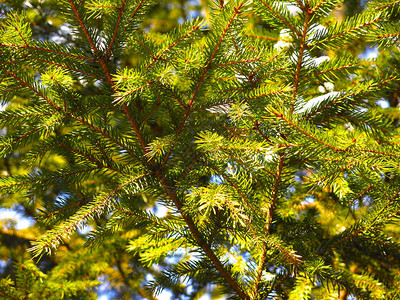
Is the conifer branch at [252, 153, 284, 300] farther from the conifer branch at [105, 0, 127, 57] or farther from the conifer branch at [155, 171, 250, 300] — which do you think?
the conifer branch at [105, 0, 127, 57]

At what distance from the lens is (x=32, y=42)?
0.66 metres

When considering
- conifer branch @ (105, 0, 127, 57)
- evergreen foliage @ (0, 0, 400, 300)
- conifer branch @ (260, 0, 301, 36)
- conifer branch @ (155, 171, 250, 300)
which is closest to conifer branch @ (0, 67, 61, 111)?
evergreen foliage @ (0, 0, 400, 300)

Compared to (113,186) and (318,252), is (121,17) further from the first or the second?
(318,252)

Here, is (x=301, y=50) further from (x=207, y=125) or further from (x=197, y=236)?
(x=197, y=236)

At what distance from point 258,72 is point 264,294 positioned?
59 cm

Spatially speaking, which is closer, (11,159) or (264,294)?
(264,294)

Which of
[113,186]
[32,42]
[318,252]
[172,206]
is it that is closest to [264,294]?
[318,252]

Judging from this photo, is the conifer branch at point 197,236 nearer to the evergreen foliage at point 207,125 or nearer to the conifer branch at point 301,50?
the evergreen foliage at point 207,125

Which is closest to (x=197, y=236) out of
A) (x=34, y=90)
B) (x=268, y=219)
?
(x=268, y=219)

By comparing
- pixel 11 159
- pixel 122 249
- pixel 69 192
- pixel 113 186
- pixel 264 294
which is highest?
pixel 11 159

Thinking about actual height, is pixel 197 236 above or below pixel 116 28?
below

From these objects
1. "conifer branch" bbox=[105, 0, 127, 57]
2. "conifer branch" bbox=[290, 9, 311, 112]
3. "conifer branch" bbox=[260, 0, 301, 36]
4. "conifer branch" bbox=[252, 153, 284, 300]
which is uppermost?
"conifer branch" bbox=[105, 0, 127, 57]

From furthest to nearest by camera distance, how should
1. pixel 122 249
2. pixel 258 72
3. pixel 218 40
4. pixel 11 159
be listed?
pixel 11 159 → pixel 122 249 → pixel 258 72 → pixel 218 40

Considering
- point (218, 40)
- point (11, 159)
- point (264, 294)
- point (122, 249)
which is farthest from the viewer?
point (11, 159)
